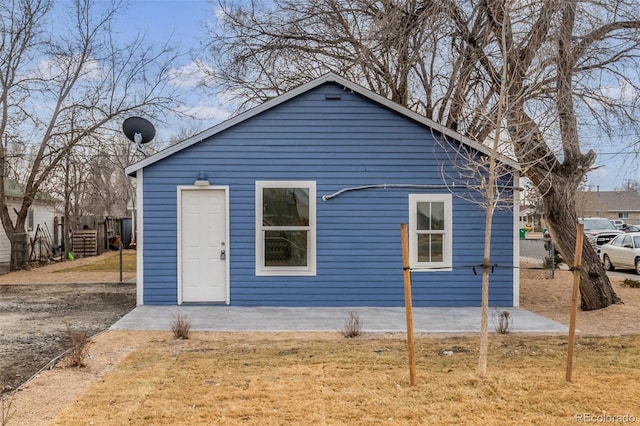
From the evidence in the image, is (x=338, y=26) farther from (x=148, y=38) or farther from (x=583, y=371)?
(x=583, y=371)

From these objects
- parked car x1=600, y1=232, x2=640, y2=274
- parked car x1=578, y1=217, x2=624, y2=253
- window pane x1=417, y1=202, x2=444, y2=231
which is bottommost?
parked car x1=600, y1=232, x2=640, y2=274

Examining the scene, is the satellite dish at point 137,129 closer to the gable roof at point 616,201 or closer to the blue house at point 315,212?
the blue house at point 315,212

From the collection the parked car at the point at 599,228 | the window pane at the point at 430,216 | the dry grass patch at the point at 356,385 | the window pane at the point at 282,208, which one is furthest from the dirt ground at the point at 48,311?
the parked car at the point at 599,228

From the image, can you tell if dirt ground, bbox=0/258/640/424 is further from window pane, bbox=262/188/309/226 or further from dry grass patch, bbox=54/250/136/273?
window pane, bbox=262/188/309/226

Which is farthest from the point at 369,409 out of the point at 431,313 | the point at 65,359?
the point at 431,313

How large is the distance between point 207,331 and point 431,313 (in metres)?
3.79

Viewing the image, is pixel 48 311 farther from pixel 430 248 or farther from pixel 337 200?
pixel 430 248

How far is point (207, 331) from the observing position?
23.2ft

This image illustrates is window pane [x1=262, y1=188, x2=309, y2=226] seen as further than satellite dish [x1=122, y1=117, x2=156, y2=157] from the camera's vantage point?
No

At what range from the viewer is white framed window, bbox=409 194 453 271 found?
9.05 metres

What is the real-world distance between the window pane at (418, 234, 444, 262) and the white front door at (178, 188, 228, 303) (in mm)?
3551

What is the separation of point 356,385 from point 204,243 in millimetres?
5153

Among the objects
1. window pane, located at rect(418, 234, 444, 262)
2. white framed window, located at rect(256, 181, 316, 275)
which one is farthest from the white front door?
window pane, located at rect(418, 234, 444, 262)

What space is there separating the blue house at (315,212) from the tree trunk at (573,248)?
651 mm
